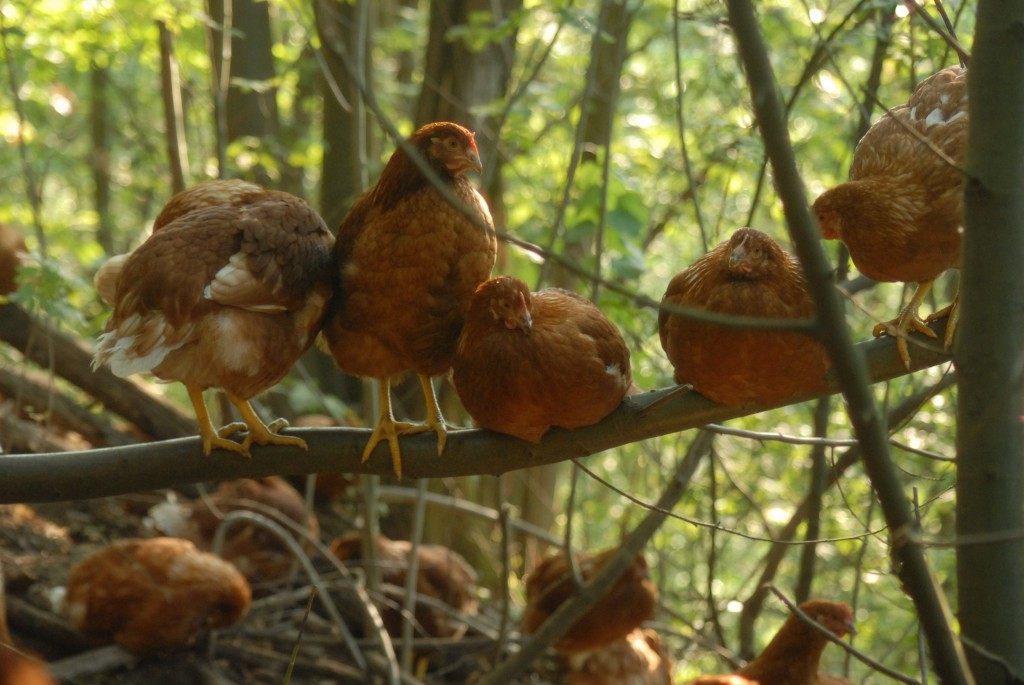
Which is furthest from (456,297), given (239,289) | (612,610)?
(612,610)

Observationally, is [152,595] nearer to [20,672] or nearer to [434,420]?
[434,420]

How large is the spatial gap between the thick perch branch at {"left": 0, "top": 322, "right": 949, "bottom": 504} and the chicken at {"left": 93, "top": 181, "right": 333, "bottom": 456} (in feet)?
0.22

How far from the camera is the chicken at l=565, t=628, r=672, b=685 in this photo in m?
4.70

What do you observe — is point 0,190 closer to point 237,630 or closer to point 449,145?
point 237,630

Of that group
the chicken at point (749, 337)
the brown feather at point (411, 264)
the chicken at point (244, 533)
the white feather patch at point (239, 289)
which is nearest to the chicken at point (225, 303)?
the white feather patch at point (239, 289)

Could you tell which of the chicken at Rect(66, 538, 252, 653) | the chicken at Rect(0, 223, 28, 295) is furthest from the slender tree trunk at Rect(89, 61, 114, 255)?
the chicken at Rect(66, 538, 252, 653)

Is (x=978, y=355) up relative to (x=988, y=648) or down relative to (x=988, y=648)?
up

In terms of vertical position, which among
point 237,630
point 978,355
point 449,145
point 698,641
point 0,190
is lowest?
point 237,630

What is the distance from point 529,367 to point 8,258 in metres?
3.70

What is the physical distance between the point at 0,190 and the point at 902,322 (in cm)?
962

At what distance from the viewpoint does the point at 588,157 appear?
223 inches

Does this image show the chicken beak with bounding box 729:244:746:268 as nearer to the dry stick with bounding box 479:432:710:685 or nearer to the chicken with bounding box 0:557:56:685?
the dry stick with bounding box 479:432:710:685

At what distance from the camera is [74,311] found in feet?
13.3

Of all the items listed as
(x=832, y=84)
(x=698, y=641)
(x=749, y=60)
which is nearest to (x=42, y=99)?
(x=832, y=84)
